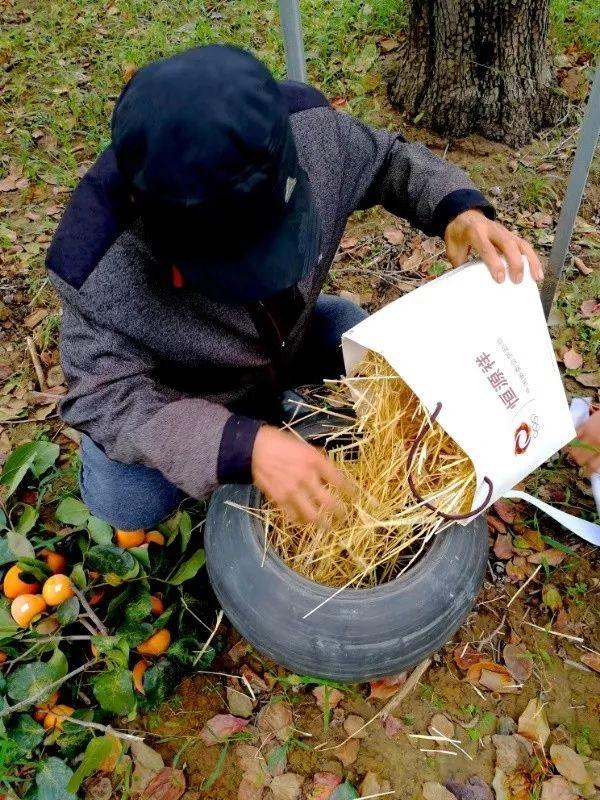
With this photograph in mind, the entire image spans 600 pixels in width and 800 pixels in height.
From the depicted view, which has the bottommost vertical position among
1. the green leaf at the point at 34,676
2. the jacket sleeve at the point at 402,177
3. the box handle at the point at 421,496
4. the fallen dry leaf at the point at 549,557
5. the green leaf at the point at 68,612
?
the fallen dry leaf at the point at 549,557

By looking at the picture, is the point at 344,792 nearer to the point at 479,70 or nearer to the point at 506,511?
the point at 506,511

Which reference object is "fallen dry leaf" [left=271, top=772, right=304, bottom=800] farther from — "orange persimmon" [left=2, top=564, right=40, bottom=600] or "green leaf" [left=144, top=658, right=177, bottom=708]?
"orange persimmon" [left=2, top=564, right=40, bottom=600]

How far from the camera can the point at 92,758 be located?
5.75ft

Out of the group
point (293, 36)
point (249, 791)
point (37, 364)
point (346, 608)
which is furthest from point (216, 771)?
point (293, 36)

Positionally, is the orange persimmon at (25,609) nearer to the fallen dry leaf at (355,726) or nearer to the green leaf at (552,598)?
the fallen dry leaf at (355,726)

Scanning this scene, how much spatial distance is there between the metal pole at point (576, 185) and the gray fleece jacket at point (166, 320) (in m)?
0.34

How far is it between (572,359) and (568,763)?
56.8 inches

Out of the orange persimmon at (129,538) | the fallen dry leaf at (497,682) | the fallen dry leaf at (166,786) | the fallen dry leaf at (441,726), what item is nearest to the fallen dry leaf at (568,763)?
the fallen dry leaf at (497,682)

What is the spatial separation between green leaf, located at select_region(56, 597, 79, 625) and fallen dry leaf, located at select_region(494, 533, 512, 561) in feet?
4.47

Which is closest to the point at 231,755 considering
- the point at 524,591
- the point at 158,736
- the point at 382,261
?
the point at 158,736

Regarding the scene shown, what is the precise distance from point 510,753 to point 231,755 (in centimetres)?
81

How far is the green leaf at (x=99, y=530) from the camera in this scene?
2080 millimetres

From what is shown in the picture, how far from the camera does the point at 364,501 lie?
1.59 m

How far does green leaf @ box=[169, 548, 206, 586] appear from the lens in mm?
2039
